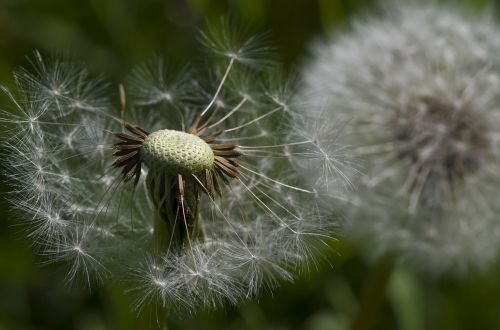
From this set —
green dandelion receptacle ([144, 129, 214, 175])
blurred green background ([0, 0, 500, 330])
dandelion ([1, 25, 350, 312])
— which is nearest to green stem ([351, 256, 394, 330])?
blurred green background ([0, 0, 500, 330])

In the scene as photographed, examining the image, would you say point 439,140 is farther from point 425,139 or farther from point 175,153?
point 175,153

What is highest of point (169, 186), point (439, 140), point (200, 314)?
point (439, 140)

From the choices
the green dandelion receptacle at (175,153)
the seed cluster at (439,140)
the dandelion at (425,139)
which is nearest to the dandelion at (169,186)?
the green dandelion receptacle at (175,153)

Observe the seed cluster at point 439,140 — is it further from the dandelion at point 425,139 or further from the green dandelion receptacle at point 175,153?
the green dandelion receptacle at point 175,153

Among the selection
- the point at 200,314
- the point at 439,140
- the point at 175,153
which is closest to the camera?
the point at 175,153

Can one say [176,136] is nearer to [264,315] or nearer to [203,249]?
[203,249]

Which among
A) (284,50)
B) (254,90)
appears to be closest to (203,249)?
(254,90)

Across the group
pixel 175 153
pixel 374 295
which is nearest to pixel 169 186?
pixel 175 153
